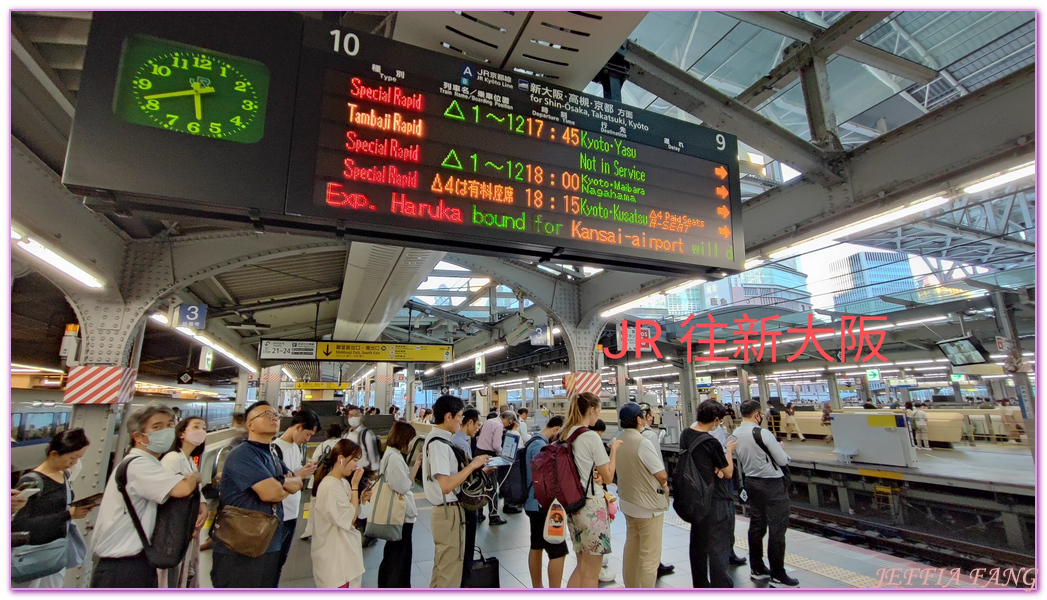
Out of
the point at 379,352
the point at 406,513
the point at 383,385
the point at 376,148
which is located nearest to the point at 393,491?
the point at 406,513

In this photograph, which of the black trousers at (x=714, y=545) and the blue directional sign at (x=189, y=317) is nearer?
the black trousers at (x=714, y=545)

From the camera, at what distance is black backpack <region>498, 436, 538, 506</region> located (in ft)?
14.6

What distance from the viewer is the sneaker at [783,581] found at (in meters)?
4.51

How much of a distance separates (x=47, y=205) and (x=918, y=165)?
8.01 meters

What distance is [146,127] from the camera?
8.69 feet

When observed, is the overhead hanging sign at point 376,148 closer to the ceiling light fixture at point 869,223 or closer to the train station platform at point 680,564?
the ceiling light fixture at point 869,223

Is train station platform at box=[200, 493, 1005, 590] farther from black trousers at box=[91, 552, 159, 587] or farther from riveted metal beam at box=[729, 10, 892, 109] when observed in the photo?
riveted metal beam at box=[729, 10, 892, 109]

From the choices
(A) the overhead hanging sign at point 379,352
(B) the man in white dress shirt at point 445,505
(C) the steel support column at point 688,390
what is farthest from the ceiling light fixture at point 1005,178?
(C) the steel support column at point 688,390

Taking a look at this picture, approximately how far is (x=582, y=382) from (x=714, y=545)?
4.88 meters

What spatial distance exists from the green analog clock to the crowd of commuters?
1.74 metres

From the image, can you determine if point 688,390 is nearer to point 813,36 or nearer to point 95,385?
point 813,36

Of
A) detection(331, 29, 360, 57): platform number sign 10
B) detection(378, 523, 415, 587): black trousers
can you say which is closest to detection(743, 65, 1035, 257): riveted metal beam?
detection(331, 29, 360, 57): platform number sign 10

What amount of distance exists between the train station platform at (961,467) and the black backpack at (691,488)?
7180 mm

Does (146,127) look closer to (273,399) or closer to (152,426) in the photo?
(152,426)
